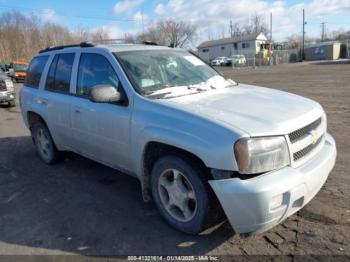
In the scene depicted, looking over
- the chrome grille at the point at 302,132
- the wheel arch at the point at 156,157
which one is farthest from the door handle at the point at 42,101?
the chrome grille at the point at 302,132

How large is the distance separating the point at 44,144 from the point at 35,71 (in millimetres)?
1229

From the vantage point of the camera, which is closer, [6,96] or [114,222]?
[114,222]

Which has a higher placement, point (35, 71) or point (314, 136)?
point (35, 71)

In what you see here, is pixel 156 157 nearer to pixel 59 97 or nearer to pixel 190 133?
pixel 190 133

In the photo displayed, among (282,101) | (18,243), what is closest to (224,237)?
(282,101)

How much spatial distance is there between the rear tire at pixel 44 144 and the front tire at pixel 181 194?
8.97 ft

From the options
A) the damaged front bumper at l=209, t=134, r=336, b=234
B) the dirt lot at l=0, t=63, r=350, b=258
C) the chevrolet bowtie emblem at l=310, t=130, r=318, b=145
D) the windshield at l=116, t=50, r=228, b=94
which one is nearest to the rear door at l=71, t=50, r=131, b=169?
the windshield at l=116, t=50, r=228, b=94

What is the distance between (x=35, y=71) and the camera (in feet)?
19.8

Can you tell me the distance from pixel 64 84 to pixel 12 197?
1669 millimetres

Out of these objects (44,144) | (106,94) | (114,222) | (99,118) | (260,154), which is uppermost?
(106,94)

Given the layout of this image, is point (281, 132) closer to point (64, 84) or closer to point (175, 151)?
point (175, 151)

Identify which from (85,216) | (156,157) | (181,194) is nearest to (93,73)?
(156,157)

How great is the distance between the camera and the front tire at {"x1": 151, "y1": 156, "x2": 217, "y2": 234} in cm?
324

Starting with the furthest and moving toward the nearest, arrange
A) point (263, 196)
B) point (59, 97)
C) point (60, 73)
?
point (60, 73) < point (59, 97) < point (263, 196)
